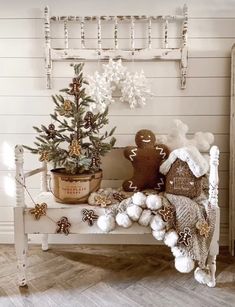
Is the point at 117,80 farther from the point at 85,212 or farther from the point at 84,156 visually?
the point at 85,212

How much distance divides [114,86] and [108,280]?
4.32 ft

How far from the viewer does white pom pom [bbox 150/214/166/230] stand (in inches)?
68.0

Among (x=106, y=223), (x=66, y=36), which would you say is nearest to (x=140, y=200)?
(x=106, y=223)

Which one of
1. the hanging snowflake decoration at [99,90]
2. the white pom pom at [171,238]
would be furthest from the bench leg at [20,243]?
the hanging snowflake decoration at [99,90]

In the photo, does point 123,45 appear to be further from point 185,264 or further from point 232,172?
point 185,264

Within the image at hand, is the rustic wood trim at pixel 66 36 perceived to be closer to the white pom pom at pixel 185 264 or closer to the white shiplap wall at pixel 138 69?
the white shiplap wall at pixel 138 69

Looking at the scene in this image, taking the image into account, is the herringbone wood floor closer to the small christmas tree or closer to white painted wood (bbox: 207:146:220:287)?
white painted wood (bbox: 207:146:220:287)

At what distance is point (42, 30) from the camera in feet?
7.73

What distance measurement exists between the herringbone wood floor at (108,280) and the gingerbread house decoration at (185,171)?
1.81 feet

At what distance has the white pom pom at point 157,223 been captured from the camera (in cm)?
173

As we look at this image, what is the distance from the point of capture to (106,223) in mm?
1759

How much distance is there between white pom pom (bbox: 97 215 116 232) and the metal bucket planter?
188 mm

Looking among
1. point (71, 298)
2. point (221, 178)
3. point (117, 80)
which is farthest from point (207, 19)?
point (71, 298)

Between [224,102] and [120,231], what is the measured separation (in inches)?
49.9
